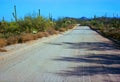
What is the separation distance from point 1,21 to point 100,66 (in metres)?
69.1

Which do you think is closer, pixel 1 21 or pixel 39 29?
pixel 39 29

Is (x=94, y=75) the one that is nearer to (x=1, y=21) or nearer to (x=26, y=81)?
(x=26, y=81)

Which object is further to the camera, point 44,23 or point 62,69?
point 44,23

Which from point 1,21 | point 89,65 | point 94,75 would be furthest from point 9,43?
point 1,21

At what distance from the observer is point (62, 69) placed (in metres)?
13.8

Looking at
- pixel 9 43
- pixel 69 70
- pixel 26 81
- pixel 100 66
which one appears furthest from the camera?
pixel 9 43

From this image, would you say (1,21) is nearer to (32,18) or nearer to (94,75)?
(32,18)

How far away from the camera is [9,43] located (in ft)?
96.6

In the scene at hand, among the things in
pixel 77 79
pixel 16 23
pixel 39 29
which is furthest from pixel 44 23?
pixel 77 79

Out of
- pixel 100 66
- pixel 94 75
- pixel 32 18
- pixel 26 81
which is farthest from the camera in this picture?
pixel 32 18

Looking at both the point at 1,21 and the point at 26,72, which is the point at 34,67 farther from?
the point at 1,21

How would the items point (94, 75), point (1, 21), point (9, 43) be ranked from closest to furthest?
point (94, 75) < point (9, 43) < point (1, 21)

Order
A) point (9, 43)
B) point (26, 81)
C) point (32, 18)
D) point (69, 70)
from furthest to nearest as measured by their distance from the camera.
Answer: point (32, 18) < point (9, 43) < point (69, 70) < point (26, 81)

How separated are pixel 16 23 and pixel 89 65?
42.4 meters
